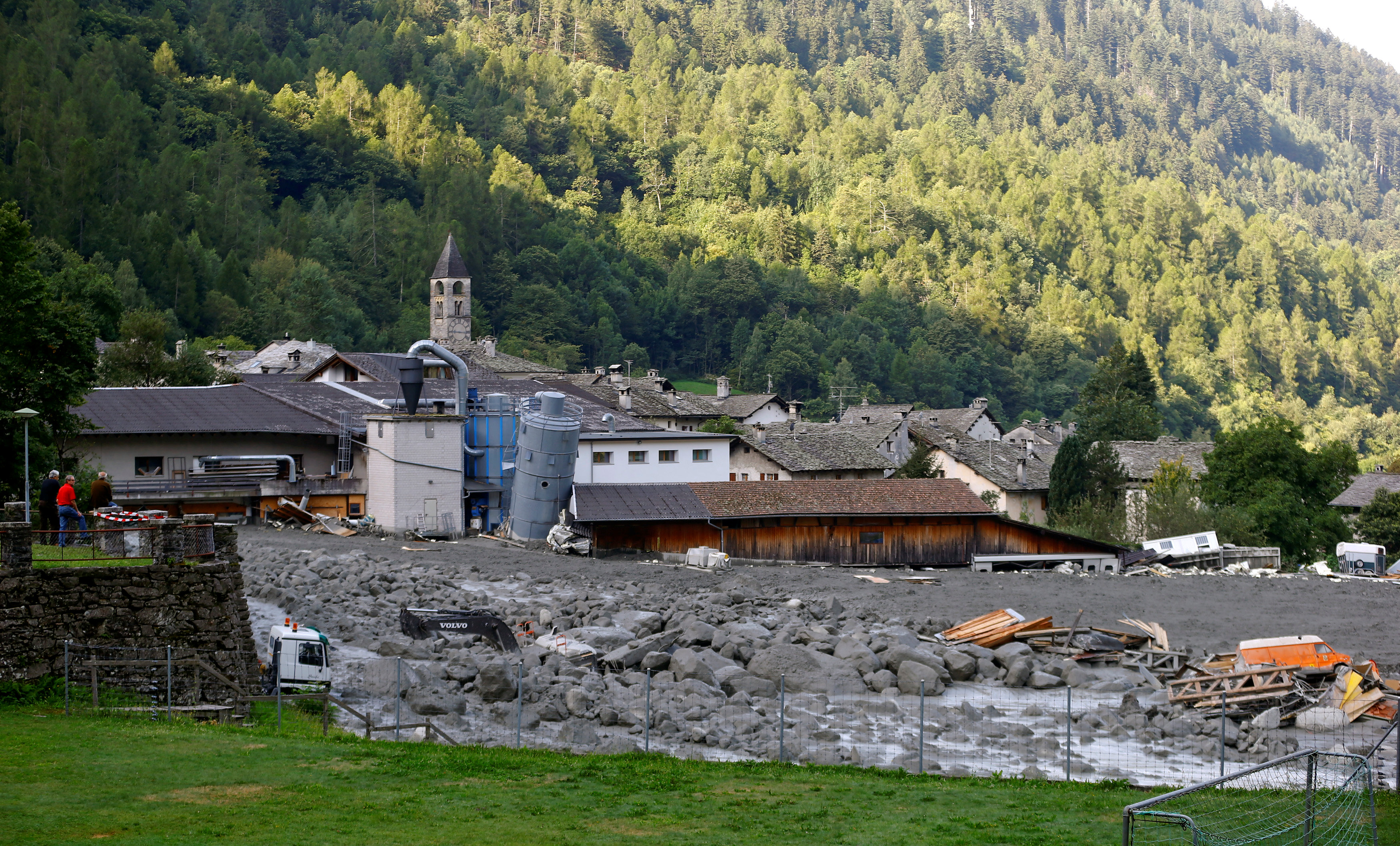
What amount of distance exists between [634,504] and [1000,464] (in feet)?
101

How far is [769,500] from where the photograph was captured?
54.3m

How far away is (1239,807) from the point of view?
16031 mm

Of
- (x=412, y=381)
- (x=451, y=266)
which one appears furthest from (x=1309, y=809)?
(x=451, y=266)

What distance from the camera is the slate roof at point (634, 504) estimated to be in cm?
5181

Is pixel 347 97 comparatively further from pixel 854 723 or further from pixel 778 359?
pixel 854 723

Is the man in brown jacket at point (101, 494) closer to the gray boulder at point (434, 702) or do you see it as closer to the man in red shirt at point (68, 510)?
the man in red shirt at point (68, 510)

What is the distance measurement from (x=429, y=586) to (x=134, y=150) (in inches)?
4020

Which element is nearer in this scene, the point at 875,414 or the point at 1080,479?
the point at 1080,479

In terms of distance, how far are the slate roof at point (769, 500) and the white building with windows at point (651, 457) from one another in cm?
410

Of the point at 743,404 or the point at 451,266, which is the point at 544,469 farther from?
the point at 451,266

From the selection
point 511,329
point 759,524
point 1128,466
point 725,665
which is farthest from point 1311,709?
point 511,329

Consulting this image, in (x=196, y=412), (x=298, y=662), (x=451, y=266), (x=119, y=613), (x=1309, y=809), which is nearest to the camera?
(x=1309, y=809)

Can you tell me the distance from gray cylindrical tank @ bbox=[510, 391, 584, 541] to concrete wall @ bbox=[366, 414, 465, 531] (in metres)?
2.54

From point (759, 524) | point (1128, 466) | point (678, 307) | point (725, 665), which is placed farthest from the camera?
point (678, 307)
